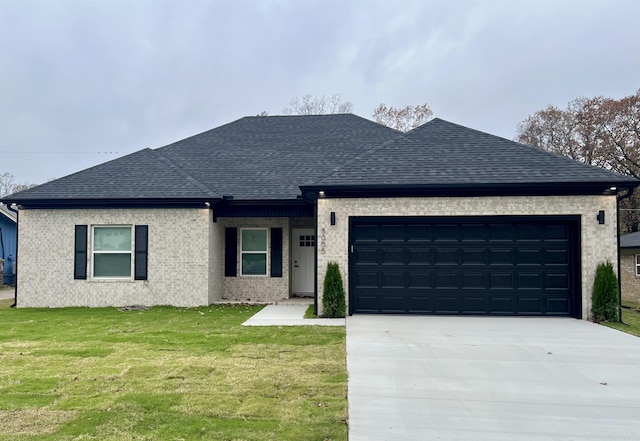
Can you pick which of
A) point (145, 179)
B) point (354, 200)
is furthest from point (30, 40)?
point (354, 200)

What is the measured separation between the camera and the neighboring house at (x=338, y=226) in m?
9.64

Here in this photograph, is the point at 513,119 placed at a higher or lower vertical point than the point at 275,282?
higher

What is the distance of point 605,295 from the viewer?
30.1 feet

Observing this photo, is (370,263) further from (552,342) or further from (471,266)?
(552,342)

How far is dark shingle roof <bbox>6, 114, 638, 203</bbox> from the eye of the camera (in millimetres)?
9844

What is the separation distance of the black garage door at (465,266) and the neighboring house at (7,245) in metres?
18.4

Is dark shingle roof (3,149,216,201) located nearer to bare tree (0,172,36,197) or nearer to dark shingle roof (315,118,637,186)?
dark shingle roof (315,118,637,186)

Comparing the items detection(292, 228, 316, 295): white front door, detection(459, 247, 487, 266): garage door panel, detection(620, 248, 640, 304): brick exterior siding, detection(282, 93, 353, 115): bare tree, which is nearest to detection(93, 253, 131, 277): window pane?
detection(292, 228, 316, 295): white front door

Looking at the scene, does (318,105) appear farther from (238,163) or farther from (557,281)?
(557,281)

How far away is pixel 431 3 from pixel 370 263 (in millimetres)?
14409

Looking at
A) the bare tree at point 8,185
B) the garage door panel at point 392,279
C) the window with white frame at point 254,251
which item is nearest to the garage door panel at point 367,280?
the garage door panel at point 392,279

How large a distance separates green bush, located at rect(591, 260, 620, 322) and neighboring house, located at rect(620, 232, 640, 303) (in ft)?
45.3

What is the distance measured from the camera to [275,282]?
41.4 ft

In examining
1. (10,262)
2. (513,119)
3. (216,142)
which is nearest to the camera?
(216,142)
